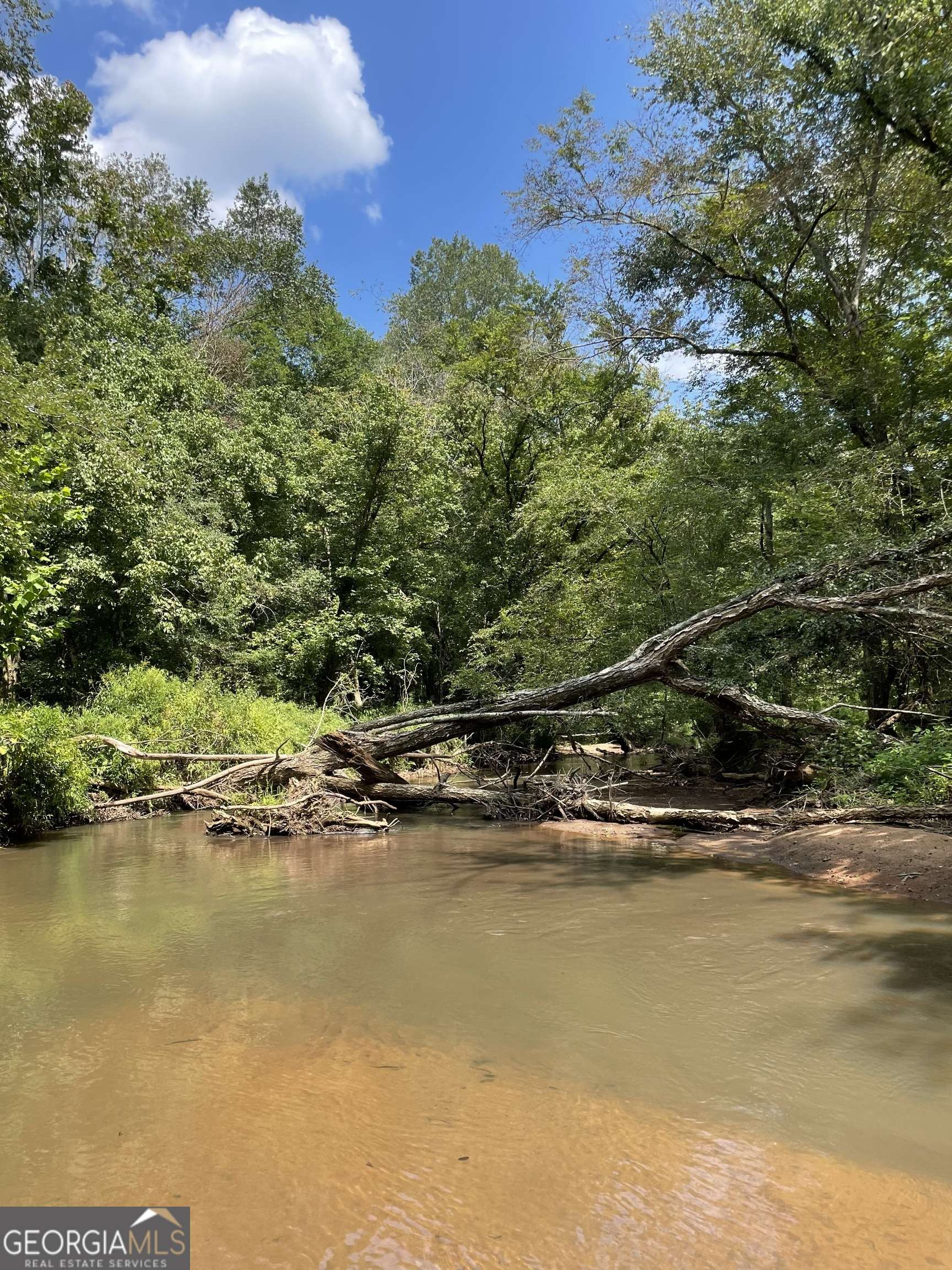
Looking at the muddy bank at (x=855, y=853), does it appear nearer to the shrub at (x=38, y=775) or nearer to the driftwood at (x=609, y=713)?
the driftwood at (x=609, y=713)

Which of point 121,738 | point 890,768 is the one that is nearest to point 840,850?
point 890,768

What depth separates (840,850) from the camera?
26.9 ft

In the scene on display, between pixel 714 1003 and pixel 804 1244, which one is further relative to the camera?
pixel 714 1003

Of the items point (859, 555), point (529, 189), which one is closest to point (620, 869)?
point (859, 555)

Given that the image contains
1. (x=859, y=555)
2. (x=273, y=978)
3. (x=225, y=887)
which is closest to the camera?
(x=273, y=978)

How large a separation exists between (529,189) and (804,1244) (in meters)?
16.2

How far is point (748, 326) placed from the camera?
48.1 ft

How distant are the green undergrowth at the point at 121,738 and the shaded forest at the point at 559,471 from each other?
0.08 meters

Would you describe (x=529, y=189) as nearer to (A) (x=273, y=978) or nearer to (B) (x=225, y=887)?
(B) (x=225, y=887)

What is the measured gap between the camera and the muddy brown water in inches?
99.8

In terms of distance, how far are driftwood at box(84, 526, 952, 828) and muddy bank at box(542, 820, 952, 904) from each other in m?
0.49

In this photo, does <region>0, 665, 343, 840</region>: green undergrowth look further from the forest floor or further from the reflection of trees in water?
the reflection of trees in water

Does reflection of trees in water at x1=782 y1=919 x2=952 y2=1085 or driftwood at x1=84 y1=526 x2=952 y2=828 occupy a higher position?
driftwood at x1=84 y1=526 x2=952 y2=828

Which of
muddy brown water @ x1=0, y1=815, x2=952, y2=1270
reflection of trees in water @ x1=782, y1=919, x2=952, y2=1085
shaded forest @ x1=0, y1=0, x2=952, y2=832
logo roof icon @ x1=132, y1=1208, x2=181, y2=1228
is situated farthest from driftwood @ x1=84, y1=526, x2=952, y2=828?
logo roof icon @ x1=132, y1=1208, x2=181, y2=1228
